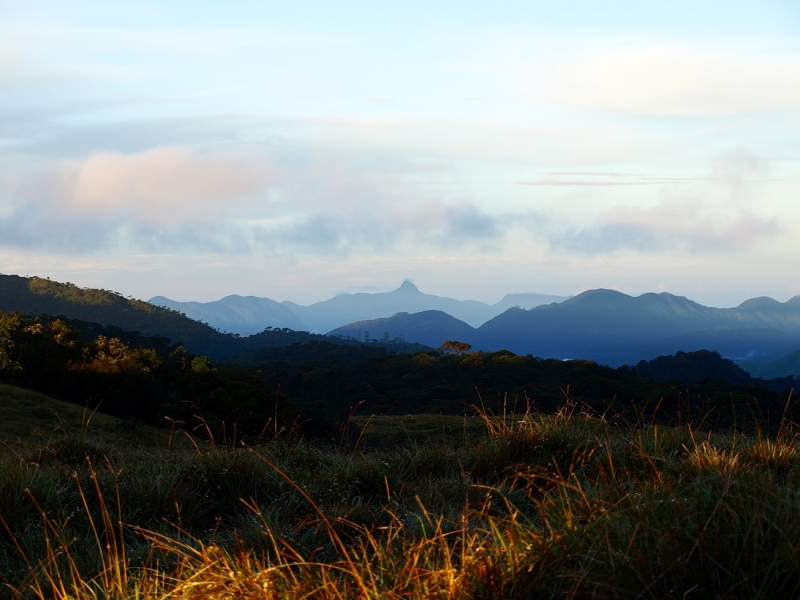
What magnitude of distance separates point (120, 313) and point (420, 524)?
12910 centimetres

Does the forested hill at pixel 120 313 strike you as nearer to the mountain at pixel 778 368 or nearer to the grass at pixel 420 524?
the mountain at pixel 778 368

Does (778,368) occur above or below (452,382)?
→ below

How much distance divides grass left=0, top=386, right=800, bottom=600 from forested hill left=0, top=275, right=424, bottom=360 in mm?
107437

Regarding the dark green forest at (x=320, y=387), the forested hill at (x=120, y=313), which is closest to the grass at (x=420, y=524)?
the dark green forest at (x=320, y=387)

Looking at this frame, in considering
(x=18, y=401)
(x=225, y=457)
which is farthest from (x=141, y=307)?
(x=225, y=457)

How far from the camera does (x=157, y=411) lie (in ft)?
98.5

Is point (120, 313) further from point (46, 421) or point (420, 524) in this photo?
point (420, 524)

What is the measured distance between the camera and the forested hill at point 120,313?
115875mm

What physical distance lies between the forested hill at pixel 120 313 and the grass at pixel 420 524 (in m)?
107

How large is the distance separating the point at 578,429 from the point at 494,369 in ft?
185

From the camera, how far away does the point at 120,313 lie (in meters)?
123

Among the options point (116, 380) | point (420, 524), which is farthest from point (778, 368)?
point (420, 524)

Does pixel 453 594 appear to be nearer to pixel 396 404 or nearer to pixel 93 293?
pixel 396 404

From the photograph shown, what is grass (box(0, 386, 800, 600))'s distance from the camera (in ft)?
8.63
